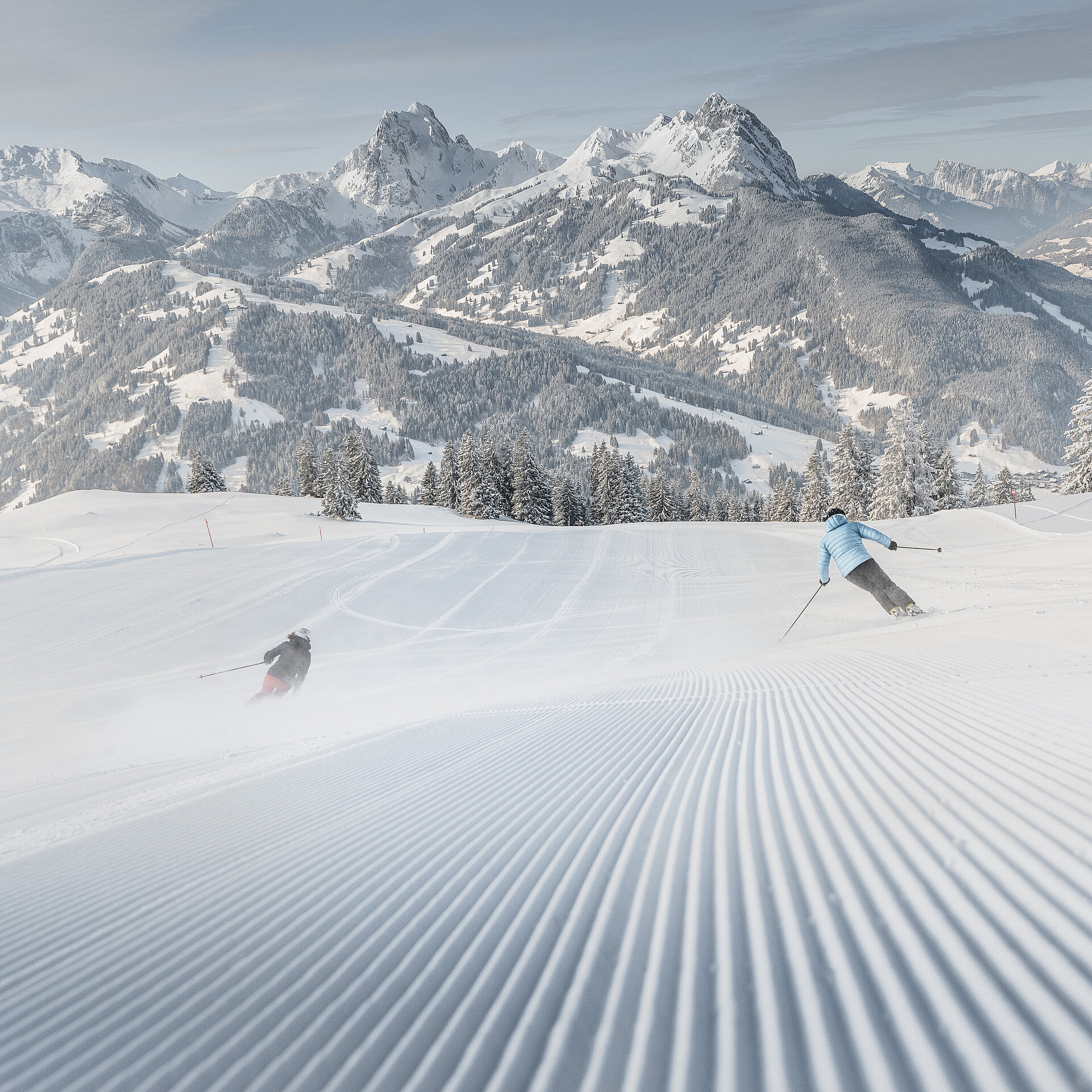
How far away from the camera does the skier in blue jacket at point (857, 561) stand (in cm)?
1227

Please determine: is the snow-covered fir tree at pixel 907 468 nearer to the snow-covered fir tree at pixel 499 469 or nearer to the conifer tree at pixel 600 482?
the conifer tree at pixel 600 482

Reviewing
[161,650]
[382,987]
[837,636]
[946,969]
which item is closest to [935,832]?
[946,969]

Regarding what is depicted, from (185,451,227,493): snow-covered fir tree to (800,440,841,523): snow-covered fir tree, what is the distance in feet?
163

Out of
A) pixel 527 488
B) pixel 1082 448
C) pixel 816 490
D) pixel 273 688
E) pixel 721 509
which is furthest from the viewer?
pixel 721 509

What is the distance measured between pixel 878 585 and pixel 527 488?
40.5m

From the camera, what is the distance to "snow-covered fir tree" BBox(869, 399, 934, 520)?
41.3 meters

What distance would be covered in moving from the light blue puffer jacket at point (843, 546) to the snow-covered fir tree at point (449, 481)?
1796 inches

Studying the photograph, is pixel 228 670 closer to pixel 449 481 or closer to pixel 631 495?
pixel 631 495

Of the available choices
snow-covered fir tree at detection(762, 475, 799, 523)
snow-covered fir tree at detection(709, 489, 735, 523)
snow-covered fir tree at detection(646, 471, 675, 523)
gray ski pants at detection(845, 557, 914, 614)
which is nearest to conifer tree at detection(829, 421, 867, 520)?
snow-covered fir tree at detection(762, 475, 799, 523)

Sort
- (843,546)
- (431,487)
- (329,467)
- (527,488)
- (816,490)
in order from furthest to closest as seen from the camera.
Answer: (431,487) < (527,488) < (816,490) < (329,467) < (843,546)

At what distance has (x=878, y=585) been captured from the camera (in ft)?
42.1

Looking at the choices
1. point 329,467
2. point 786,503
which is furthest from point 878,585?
point 786,503

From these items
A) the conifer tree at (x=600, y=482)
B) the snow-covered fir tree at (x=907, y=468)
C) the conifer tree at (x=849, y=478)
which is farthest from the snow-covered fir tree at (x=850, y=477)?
the conifer tree at (x=600, y=482)

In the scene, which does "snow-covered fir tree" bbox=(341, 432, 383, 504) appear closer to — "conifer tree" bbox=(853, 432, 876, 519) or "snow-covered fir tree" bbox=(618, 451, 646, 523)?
"snow-covered fir tree" bbox=(618, 451, 646, 523)
